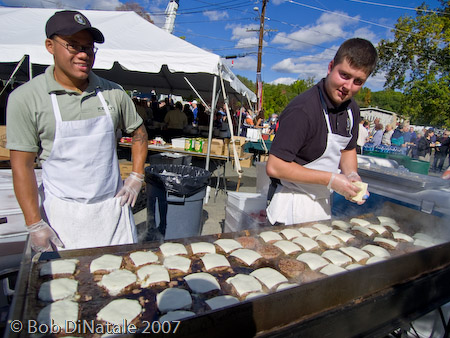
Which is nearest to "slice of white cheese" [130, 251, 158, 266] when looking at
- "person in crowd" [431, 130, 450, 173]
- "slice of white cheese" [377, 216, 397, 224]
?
"slice of white cheese" [377, 216, 397, 224]

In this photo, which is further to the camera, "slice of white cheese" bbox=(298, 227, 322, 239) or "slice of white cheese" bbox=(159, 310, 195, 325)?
"slice of white cheese" bbox=(298, 227, 322, 239)

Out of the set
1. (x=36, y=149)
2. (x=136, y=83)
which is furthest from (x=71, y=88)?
(x=136, y=83)

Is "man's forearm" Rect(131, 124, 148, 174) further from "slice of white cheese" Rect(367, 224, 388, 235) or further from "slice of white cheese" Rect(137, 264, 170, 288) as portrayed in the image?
"slice of white cheese" Rect(367, 224, 388, 235)

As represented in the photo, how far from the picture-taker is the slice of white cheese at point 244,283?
1.47 meters

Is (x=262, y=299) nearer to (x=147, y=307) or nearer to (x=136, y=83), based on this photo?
(x=147, y=307)

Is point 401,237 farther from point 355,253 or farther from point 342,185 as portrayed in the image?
point 342,185

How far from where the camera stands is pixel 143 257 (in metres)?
1.65

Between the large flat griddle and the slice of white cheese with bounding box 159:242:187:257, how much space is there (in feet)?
0.21

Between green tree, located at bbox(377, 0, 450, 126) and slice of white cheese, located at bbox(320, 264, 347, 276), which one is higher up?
green tree, located at bbox(377, 0, 450, 126)

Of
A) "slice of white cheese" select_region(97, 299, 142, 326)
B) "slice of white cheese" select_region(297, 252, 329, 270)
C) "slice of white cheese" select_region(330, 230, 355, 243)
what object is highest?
"slice of white cheese" select_region(330, 230, 355, 243)

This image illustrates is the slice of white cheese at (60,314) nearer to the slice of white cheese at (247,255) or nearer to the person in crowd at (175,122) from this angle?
the slice of white cheese at (247,255)

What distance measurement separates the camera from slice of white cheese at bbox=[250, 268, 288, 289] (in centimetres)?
157

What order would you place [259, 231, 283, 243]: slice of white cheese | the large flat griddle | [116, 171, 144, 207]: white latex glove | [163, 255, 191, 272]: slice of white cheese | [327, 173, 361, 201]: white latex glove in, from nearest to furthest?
the large flat griddle, [163, 255, 191, 272]: slice of white cheese, [327, 173, 361, 201]: white latex glove, [116, 171, 144, 207]: white latex glove, [259, 231, 283, 243]: slice of white cheese

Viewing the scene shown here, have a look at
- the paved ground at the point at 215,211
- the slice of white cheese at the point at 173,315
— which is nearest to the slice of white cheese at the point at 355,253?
the slice of white cheese at the point at 173,315
